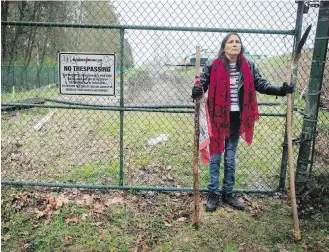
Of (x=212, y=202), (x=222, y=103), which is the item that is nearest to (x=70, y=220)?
(x=212, y=202)

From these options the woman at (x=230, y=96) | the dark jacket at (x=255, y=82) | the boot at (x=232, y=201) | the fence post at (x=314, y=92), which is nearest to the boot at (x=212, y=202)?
the woman at (x=230, y=96)

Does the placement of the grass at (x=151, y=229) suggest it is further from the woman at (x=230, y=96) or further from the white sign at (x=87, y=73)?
the white sign at (x=87, y=73)

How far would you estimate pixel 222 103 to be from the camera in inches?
141

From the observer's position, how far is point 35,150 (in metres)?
6.29

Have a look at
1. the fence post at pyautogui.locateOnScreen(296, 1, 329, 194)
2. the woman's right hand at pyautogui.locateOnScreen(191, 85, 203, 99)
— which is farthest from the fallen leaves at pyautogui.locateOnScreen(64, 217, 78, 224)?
the fence post at pyautogui.locateOnScreen(296, 1, 329, 194)

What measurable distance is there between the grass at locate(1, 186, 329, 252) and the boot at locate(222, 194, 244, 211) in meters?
0.08

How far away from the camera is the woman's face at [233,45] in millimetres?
3469

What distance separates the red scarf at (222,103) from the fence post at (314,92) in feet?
2.37

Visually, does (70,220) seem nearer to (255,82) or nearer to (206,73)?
(206,73)

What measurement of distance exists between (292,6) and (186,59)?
140 centimetres

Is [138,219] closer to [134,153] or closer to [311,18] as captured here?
[134,153]

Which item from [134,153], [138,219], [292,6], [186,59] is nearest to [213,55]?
[186,59]

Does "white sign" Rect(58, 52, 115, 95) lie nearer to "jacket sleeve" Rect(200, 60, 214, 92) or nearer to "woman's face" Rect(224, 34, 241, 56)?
"jacket sleeve" Rect(200, 60, 214, 92)

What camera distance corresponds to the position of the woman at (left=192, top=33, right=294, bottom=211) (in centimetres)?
355
